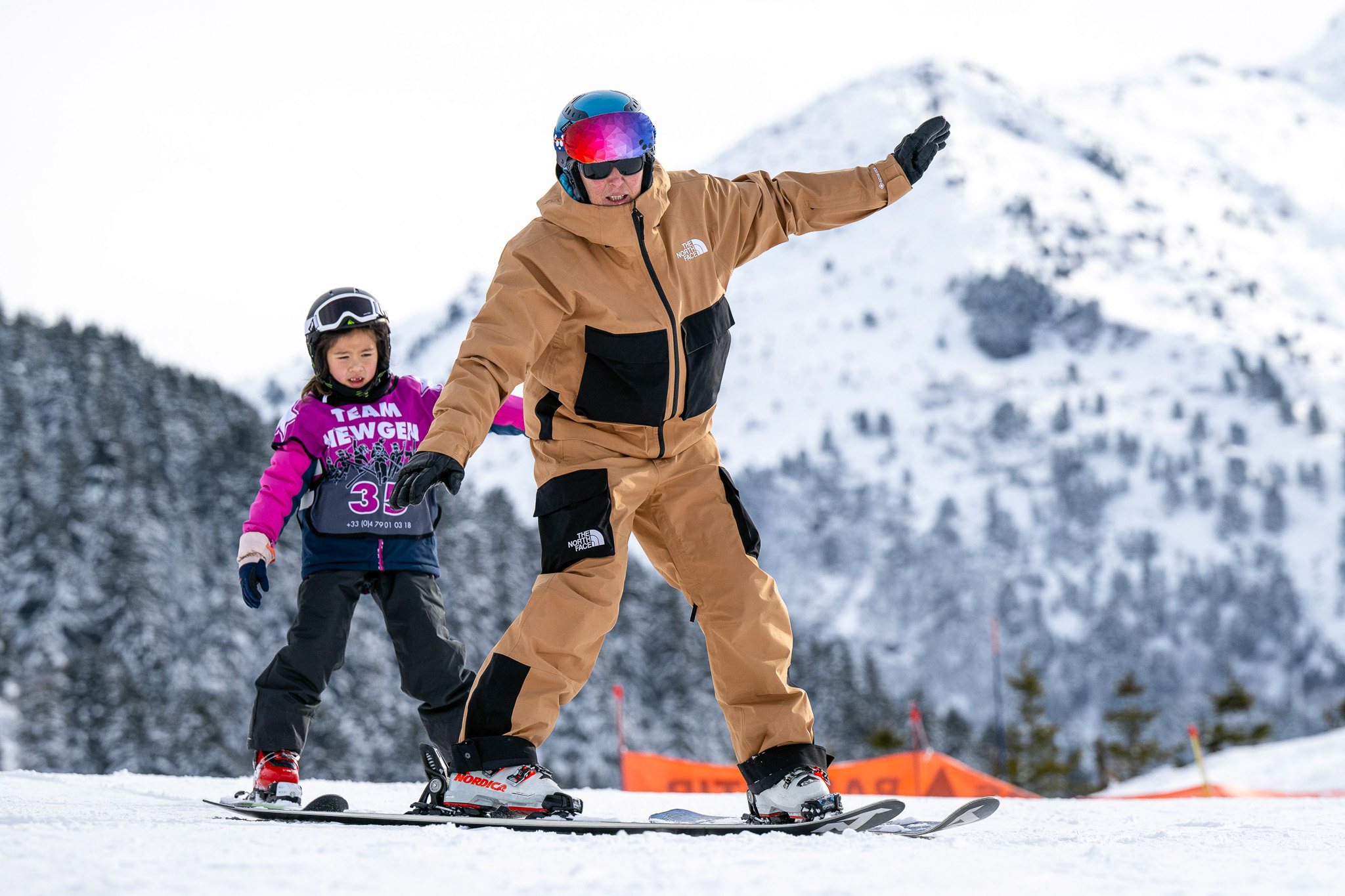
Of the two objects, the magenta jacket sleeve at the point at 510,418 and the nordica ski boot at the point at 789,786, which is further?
the magenta jacket sleeve at the point at 510,418

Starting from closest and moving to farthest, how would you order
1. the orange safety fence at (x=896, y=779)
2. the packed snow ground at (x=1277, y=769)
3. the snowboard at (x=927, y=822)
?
the snowboard at (x=927, y=822) < the orange safety fence at (x=896, y=779) < the packed snow ground at (x=1277, y=769)

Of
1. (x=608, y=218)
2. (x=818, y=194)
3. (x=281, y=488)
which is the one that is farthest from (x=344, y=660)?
(x=818, y=194)

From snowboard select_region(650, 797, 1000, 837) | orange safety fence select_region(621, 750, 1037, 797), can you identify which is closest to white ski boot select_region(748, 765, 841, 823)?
snowboard select_region(650, 797, 1000, 837)

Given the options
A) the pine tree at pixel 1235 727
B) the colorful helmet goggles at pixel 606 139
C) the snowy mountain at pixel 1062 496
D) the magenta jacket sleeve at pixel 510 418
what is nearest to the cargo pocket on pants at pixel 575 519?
the magenta jacket sleeve at pixel 510 418

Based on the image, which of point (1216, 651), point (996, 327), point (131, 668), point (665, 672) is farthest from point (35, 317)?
point (996, 327)

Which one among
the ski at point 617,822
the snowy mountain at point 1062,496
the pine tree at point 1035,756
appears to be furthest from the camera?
the snowy mountain at point 1062,496

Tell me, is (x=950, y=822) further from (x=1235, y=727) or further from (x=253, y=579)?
(x=1235, y=727)

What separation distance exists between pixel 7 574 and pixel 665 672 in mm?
21921

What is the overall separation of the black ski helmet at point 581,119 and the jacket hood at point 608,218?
3 centimetres

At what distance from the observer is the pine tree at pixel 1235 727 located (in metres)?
44.4

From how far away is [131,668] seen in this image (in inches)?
1356

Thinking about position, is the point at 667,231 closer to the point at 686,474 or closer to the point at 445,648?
the point at 686,474

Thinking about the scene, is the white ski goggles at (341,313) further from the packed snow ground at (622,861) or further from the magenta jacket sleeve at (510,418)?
the packed snow ground at (622,861)

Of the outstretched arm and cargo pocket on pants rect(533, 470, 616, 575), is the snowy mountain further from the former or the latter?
cargo pocket on pants rect(533, 470, 616, 575)
